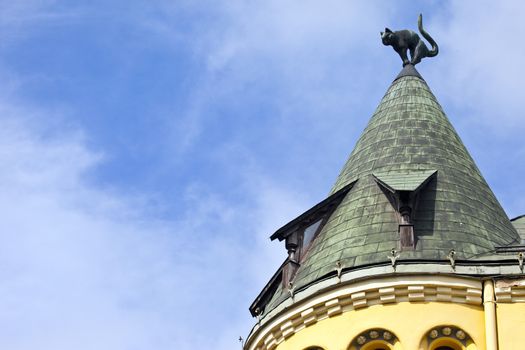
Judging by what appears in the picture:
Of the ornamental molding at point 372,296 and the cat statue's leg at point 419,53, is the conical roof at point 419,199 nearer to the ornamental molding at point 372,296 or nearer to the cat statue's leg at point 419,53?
the ornamental molding at point 372,296

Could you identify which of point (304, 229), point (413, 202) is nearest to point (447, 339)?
point (413, 202)

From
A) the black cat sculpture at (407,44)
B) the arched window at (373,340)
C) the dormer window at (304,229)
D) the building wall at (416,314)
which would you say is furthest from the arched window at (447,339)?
the black cat sculpture at (407,44)

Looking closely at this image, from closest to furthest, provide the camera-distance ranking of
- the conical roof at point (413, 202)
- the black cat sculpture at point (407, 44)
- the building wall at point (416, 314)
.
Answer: the building wall at point (416, 314) → the conical roof at point (413, 202) → the black cat sculpture at point (407, 44)

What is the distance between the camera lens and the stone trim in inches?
1058

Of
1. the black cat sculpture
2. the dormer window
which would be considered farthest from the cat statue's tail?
the dormer window

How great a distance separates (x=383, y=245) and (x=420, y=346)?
252cm

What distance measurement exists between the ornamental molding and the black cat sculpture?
355 inches

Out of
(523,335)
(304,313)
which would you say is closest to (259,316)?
(304,313)

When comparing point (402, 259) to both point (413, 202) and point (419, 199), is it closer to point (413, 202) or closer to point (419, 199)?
point (413, 202)

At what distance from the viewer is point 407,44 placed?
35.0 m

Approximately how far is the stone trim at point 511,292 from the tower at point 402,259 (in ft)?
0.06

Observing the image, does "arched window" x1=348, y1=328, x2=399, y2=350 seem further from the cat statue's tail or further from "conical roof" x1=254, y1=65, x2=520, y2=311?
the cat statue's tail

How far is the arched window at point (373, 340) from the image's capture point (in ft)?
89.3

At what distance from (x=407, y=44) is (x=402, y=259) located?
29.1 ft
